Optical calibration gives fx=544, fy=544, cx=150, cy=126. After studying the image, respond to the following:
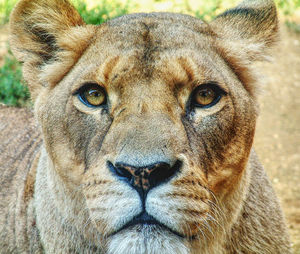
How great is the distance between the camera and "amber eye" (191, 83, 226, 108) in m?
3.24

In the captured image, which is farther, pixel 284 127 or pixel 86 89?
pixel 284 127

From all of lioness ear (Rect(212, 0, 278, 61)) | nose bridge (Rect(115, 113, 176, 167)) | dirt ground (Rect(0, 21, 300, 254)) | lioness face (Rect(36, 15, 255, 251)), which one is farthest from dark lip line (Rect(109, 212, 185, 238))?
dirt ground (Rect(0, 21, 300, 254))

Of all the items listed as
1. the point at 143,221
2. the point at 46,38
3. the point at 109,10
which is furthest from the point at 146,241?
the point at 109,10

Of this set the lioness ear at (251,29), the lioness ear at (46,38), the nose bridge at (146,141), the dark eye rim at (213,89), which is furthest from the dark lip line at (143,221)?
the lioness ear at (251,29)

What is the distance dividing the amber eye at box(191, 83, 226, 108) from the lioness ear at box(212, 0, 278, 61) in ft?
1.53

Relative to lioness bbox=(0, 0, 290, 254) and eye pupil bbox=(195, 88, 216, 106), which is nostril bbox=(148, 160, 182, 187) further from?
eye pupil bbox=(195, 88, 216, 106)

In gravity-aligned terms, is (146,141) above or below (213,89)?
below

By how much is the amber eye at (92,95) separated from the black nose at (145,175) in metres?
0.62

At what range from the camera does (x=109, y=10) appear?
9.11 m

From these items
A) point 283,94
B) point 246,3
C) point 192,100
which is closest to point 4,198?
point 192,100

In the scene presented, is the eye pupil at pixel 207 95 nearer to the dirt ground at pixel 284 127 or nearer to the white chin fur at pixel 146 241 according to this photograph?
the white chin fur at pixel 146 241

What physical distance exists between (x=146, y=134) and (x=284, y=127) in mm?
5387

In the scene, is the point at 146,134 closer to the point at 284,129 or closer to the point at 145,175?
the point at 145,175

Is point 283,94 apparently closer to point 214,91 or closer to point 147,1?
point 147,1
